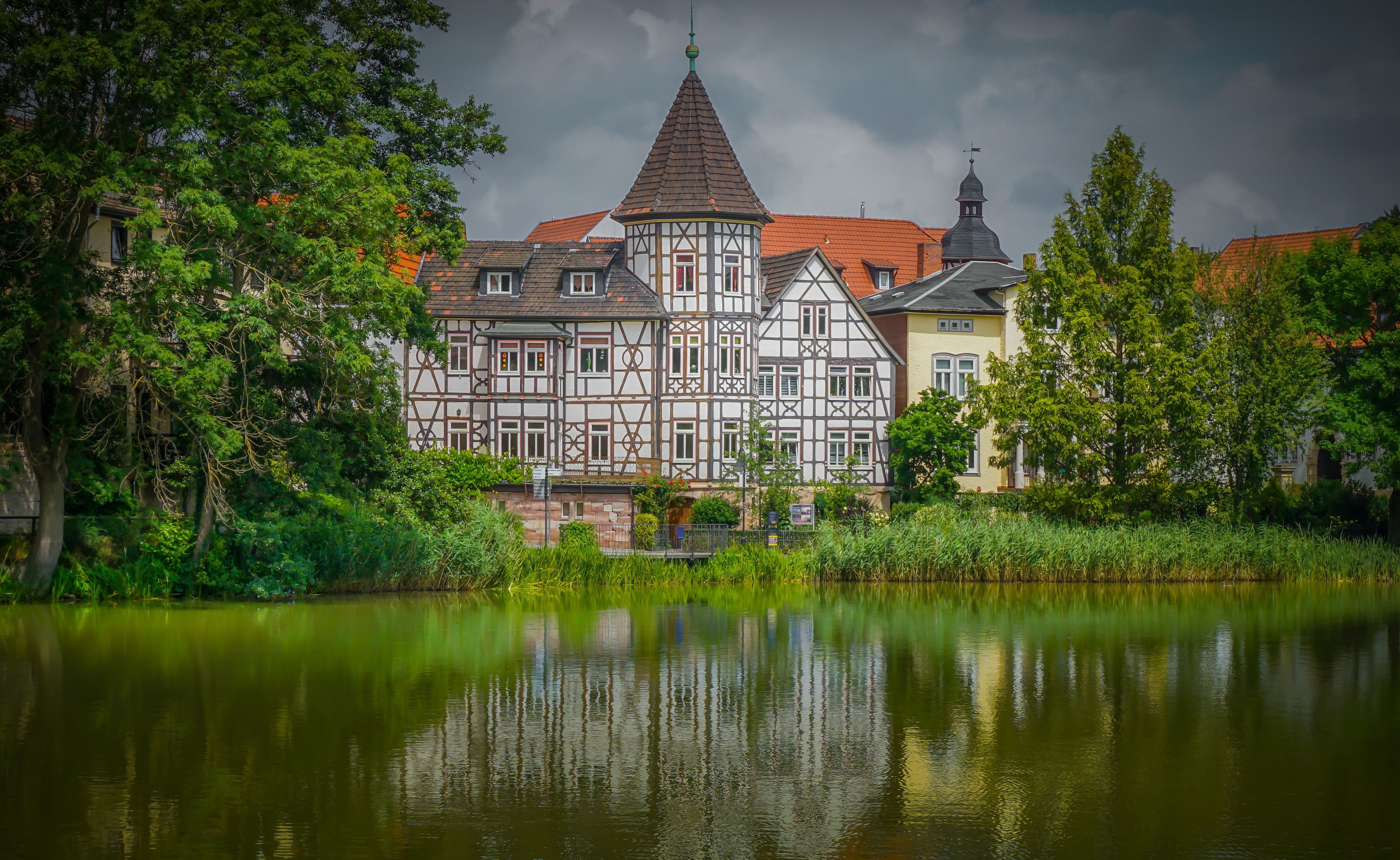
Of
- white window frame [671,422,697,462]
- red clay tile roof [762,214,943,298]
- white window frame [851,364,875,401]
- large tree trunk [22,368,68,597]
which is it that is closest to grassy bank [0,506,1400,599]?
large tree trunk [22,368,68,597]

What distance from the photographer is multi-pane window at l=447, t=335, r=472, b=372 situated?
4666 cm

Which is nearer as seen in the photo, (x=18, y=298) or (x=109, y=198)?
(x=18, y=298)

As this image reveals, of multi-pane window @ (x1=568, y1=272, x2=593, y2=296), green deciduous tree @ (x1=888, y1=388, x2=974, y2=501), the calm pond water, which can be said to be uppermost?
multi-pane window @ (x1=568, y1=272, x2=593, y2=296)

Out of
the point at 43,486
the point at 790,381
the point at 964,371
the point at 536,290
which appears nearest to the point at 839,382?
the point at 790,381

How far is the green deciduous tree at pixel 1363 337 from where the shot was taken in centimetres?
3975

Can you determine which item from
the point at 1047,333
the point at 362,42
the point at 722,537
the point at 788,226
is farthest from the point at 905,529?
the point at 788,226

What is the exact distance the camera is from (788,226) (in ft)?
208

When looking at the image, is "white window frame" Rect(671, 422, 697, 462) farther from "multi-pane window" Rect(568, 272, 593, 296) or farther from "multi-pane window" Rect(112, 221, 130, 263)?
"multi-pane window" Rect(112, 221, 130, 263)

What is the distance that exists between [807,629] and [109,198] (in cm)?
1855

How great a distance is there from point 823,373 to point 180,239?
26146 millimetres

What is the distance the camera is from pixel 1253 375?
1540 inches

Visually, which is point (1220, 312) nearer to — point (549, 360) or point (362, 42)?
point (549, 360)

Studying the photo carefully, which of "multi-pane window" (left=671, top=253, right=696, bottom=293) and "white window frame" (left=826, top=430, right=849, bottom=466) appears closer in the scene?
"multi-pane window" (left=671, top=253, right=696, bottom=293)

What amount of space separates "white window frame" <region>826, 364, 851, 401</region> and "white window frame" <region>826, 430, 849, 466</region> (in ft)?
3.88
